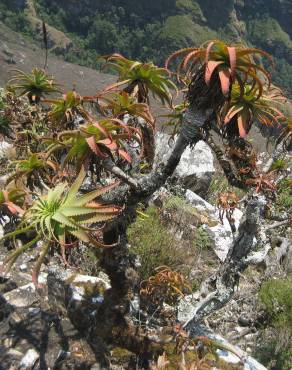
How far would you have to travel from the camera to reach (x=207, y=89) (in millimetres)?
2461

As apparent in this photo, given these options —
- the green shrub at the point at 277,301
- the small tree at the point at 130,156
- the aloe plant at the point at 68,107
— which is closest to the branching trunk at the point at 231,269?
the small tree at the point at 130,156

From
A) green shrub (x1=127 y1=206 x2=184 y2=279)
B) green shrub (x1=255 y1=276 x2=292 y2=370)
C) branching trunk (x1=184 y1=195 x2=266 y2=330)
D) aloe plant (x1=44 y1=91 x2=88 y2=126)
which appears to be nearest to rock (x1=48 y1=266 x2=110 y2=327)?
branching trunk (x1=184 y1=195 x2=266 y2=330)

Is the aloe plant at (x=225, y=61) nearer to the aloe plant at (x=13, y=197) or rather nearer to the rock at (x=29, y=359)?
the aloe plant at (x=13, y=197)

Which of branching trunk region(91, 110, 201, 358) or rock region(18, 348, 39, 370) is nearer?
branching trunk region(91, 110, 201, 358)

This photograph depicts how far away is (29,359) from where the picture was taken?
11.2 ft

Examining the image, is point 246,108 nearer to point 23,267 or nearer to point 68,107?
point 68,107

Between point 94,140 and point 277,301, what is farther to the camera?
point 277,301

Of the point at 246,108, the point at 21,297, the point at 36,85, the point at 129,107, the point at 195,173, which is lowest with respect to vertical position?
the point at 195,173

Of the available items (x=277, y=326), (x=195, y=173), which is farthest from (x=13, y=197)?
(x=195, y=173)

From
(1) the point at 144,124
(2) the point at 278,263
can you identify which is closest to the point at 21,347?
(1) the point at 144,124

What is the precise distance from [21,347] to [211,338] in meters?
1.50

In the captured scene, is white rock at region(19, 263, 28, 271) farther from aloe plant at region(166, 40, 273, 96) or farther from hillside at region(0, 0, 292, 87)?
hillside at region(0, 0, 292, 87)

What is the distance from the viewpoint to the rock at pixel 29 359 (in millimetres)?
3346

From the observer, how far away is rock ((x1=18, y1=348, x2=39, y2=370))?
3.35 metres
